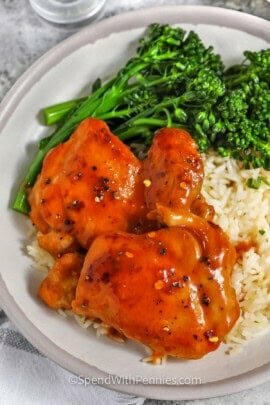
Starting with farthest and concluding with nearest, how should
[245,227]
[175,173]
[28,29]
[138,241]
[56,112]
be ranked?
[28,29] → [56,112] → [245,227] → [175,173] → [138,241]

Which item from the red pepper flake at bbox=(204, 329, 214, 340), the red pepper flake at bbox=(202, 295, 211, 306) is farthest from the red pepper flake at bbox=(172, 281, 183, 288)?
the red pepper flake at bbox=(204, 329, 214, 340)

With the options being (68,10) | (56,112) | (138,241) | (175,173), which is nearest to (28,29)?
(68,10)

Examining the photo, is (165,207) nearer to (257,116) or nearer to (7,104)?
(257,116)

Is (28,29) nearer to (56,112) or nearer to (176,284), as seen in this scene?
(56,112)

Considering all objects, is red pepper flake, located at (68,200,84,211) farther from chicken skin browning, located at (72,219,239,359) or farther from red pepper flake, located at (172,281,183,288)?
red pepper flake, located at (172,281,183,288)

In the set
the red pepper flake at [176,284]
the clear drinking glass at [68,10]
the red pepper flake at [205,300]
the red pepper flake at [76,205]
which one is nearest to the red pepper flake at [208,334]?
the red pepper flake at [205,300]

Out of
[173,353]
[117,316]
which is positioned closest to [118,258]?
[117,316]
